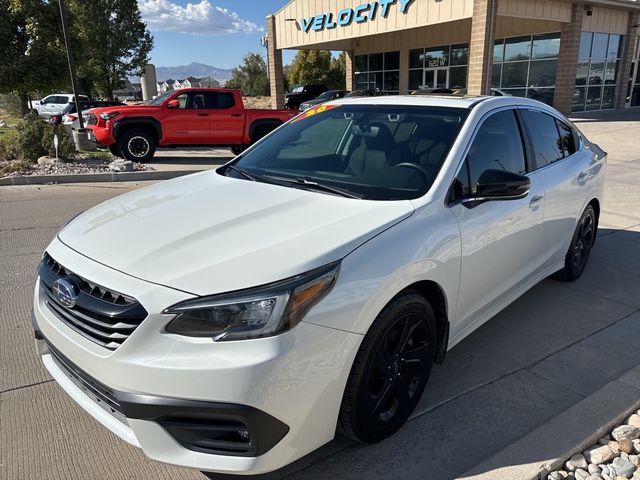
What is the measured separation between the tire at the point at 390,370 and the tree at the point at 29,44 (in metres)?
20.6

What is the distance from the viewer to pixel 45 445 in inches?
104

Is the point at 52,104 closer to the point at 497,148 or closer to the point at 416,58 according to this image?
the point at 416,58

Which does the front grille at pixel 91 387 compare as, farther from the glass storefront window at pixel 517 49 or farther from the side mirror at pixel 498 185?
the glass storefront window at pixel 517 49

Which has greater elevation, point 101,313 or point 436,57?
point 436,57

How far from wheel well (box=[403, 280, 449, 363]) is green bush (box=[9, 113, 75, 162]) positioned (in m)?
10.8

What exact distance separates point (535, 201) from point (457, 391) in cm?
147

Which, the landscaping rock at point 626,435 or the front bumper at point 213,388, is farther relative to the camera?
the landscaping rock at point 626,435

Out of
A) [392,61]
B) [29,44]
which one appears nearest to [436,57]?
[392,61]

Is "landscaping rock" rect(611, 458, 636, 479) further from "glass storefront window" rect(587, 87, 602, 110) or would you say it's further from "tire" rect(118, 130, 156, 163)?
"glass storefront window" rect(587, 87, 602, 110)

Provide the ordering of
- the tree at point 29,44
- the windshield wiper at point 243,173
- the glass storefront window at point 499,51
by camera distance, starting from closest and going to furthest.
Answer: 1. the windshield wiper at point 243,173
2. the tree at point 29,44
3. the glass storefront window at point 499,51

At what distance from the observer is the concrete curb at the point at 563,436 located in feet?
8.00

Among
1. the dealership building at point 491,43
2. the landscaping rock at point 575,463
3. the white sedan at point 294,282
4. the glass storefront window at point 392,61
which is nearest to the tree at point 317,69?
the dealership building at point 491,43

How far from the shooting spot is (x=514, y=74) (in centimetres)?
2422

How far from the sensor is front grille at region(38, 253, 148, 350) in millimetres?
2062
